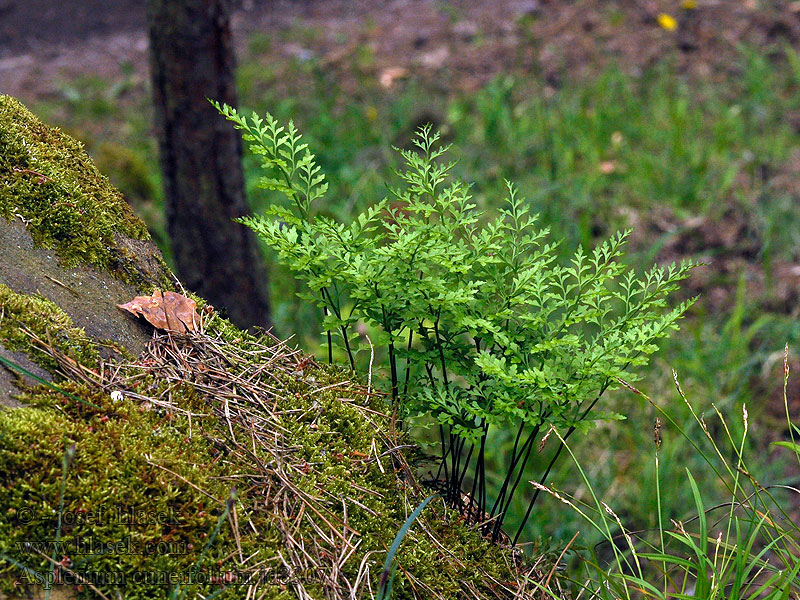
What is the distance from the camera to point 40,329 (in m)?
1.48

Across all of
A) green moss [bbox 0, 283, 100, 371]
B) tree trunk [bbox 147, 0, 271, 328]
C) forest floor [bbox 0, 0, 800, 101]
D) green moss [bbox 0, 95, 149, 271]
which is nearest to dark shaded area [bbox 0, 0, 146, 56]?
forest floor [bbox 0, 0, 800, 101]

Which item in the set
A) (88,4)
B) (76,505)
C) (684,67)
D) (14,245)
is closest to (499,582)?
(76,505)

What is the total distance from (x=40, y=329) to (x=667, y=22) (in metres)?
5.94

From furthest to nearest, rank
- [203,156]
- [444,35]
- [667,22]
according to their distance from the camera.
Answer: [444,35] → [667,22] → [203,156]

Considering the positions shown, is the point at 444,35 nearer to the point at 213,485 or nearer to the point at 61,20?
the point at 61,20

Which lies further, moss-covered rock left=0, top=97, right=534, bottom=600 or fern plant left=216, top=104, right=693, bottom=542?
fern plant left=216, top=104, right=693, bottom=542

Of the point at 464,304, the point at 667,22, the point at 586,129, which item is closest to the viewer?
the point at 464,304

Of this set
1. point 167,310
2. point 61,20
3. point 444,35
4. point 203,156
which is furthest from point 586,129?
point 61,20

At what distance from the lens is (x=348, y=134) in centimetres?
530

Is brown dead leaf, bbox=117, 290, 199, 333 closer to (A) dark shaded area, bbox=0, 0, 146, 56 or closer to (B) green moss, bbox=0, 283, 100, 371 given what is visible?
(B) green moss, bbox=0, 283, 100, 371

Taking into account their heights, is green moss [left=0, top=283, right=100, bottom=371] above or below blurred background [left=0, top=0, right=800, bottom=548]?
above

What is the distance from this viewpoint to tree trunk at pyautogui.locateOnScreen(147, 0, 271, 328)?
329cm

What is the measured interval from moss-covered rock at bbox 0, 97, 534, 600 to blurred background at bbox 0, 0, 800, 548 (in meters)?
1.54

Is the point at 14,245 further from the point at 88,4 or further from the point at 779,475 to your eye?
the point at 88,4
